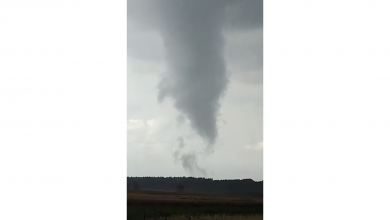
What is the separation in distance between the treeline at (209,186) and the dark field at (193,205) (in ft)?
0.13

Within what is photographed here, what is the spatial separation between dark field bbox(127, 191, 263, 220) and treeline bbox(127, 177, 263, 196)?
39 millimetres

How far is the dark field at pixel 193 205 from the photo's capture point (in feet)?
11.1

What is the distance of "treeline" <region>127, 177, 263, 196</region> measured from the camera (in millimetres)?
3371

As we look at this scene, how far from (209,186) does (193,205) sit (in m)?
0.20

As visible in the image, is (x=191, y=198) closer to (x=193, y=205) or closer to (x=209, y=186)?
(x=193, y=205)

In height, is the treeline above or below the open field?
above

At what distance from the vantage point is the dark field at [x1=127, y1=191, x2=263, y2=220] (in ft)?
11.1

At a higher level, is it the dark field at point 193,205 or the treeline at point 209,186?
the treeline at point 209,186

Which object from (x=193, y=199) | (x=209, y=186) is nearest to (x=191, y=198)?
(x=193, y=199)

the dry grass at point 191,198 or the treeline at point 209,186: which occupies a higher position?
the treeline at point 209,186

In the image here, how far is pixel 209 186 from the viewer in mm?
3371
